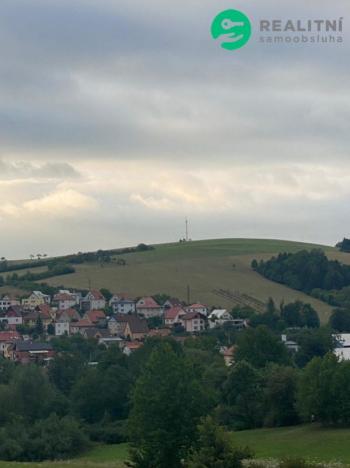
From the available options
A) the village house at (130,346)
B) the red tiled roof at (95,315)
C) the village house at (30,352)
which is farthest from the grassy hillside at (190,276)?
the village house at (30,352)

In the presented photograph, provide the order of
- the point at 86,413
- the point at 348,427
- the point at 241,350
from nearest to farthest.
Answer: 1. the point at 348,427
2. the point at 86,413
3. the point at 241,350

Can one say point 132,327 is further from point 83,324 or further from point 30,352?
point 30,352

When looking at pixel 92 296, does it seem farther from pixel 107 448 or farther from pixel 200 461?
pixel 200 461

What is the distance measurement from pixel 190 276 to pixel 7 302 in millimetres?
26622

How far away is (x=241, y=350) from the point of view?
80000mm

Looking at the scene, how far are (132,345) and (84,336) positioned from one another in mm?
9896

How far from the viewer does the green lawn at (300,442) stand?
47675 mm

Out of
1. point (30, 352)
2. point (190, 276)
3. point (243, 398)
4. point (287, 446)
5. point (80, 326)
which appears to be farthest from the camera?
point (190, 276)

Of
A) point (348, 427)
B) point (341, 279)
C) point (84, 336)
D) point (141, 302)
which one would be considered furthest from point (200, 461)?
point (341, 279)

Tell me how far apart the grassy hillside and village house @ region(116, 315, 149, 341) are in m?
13.6

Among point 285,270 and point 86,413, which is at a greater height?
point 285,270

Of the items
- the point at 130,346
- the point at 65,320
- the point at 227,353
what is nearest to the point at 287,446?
the point at 227,353

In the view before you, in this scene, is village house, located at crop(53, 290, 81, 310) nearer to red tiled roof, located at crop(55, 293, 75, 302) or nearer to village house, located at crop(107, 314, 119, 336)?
red tiled roof, located at crop(55, 293, 75, 302)

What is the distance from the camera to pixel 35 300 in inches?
5256
